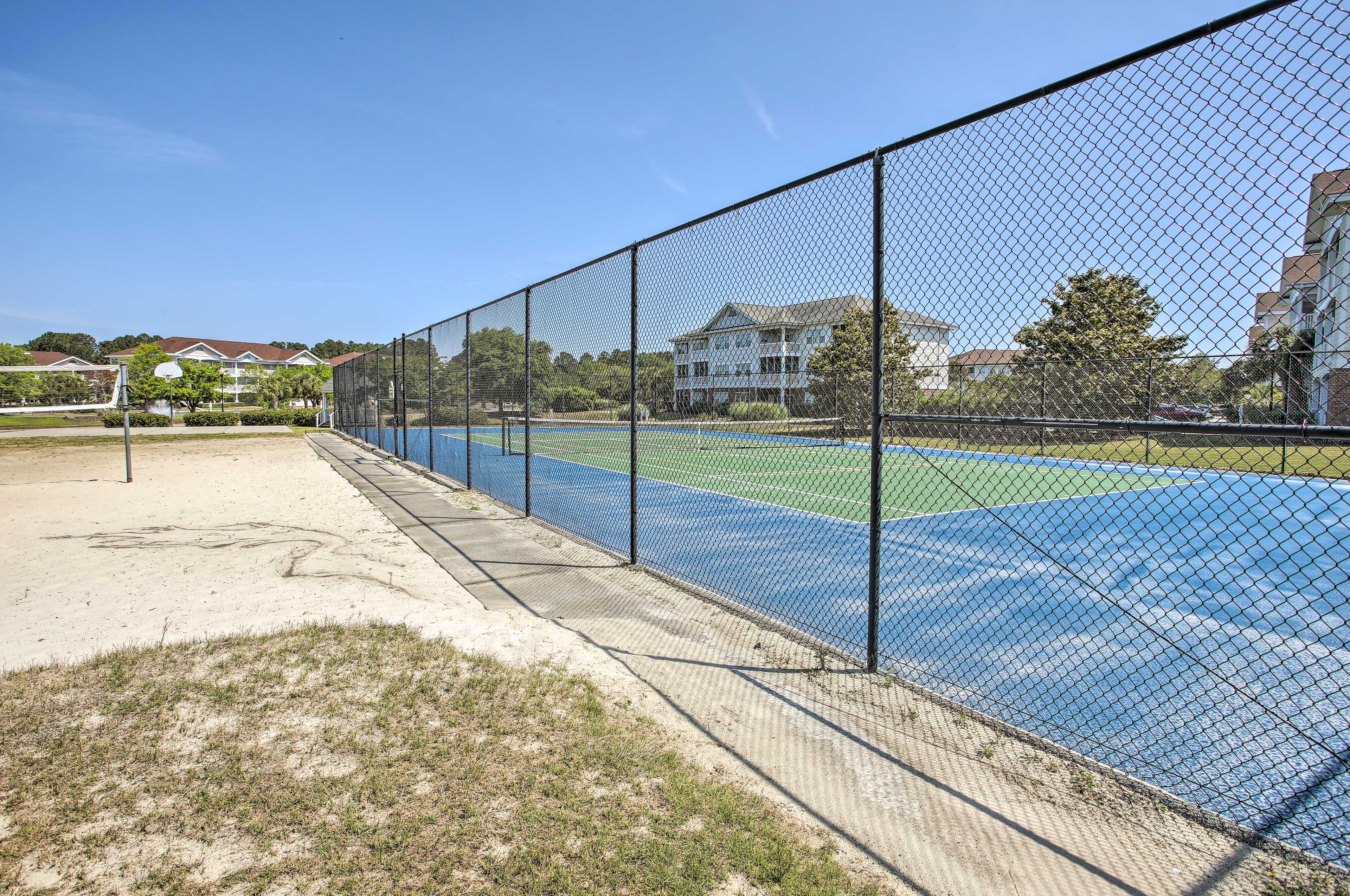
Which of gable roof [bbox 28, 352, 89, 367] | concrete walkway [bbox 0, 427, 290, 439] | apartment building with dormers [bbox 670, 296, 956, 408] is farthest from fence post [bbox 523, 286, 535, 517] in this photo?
gable roof [bbox 28, 352, 89, 367]

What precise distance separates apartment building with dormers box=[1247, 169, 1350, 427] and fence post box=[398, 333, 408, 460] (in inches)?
580

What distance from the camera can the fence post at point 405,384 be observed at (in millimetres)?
14883

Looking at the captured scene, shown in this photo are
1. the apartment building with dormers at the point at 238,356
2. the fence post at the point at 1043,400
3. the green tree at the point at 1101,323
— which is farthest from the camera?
the apartment building with dormers at the point at 238,356

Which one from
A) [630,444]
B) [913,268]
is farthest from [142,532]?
[913,268]

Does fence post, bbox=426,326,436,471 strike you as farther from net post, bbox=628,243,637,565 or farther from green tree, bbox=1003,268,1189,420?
green tree, bbox=1003,268,1189,420

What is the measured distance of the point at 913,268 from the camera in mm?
3506

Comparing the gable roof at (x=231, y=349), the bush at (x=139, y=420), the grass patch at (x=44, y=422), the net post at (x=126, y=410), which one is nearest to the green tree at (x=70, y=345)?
the gable roof at (x=231, y=349)

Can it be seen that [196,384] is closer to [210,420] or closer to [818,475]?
[210,420]

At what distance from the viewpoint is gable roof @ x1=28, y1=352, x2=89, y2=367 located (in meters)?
80.7

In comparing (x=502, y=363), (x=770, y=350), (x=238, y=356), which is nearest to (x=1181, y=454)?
(x=770, y=350)

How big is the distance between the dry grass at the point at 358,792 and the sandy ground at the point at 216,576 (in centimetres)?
57

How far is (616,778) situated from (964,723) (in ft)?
5.43

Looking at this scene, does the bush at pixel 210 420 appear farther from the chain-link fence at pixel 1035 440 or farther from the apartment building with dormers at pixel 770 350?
the apartment building with dormers at pixel 770 350

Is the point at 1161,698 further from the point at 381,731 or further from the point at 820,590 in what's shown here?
the point at 381,731
